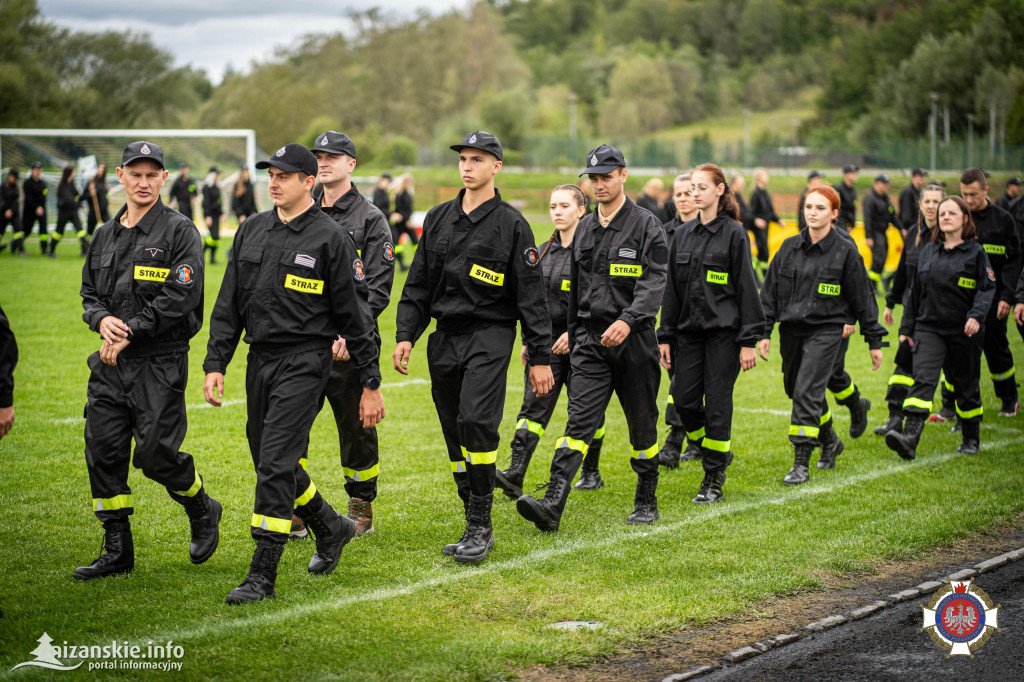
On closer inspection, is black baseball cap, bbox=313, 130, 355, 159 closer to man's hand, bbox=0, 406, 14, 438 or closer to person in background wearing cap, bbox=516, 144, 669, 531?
person in background wearing cap, bbox=516, 144, 669, 531

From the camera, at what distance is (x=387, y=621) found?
508 centimetres

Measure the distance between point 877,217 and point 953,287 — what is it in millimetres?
11834

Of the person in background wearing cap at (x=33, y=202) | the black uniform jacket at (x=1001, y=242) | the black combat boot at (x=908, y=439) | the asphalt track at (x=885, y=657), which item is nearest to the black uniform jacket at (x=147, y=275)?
the asphalt track at (x=885, y=657)

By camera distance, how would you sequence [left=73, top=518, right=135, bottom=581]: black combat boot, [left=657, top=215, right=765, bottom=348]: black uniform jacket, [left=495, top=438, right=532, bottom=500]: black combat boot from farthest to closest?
1. [left=495, top=438, right=532, bottom=500]: black combat boot
2. [left=657, top=215, right=765, bottom=348]: black uniform jacket
3. [left=73, top=518, right=135, bottom=581]: black combat boot

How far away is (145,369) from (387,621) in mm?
1860

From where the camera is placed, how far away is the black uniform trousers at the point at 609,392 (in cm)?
671

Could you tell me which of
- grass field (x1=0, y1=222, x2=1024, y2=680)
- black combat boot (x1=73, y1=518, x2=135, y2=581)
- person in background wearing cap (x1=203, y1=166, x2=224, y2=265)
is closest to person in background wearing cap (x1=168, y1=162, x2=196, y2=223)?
person in background wearing cap (x1=203, y1=166, x2=224, y2=265)

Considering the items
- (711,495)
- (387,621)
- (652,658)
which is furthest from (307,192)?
(711,495)

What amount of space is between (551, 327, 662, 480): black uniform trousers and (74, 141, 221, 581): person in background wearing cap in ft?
7.66

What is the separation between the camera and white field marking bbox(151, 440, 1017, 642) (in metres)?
4.99

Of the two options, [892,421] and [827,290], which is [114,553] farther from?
[892,421]

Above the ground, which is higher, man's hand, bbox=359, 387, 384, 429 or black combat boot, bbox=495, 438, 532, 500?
man's hand, bbox=359, 387, 384, 429

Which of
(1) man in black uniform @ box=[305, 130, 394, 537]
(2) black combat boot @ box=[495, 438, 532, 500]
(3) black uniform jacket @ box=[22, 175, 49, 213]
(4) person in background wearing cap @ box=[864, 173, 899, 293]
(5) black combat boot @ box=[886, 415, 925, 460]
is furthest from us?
(3) black uniform jacket @ box=[22, 175, 49, 213]

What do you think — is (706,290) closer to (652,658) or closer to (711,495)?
(711,495)
